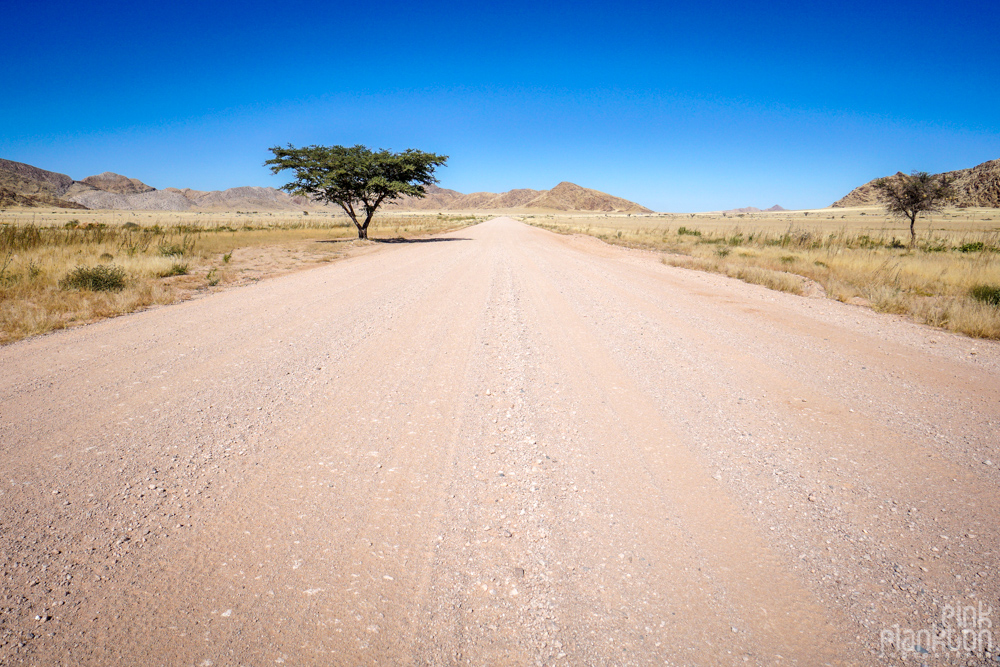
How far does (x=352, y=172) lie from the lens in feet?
86.4

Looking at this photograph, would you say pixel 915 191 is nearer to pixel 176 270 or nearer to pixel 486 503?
pixel 486 503

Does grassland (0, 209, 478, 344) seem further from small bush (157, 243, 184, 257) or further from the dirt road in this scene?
the dirt road

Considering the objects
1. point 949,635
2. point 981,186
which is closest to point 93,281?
point 949,635

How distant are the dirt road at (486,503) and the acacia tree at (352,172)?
76.4 feet

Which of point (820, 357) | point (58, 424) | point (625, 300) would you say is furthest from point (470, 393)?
point (625, 300)

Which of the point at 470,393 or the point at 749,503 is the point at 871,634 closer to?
the point at 749,503

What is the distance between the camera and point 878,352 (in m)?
5.73

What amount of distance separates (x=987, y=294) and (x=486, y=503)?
40.1 feet

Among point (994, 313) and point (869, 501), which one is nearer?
point (869, 501)

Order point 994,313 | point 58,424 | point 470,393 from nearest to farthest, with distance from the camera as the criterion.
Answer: point 58,424
point 470,393
point 994,313

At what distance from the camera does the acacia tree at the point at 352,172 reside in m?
26.2

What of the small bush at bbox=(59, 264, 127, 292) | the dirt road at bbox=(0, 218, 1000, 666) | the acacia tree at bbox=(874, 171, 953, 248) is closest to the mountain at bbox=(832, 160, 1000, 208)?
the acacia tree at bbox=(874, 171, 953, 248)

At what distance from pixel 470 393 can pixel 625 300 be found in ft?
18.1

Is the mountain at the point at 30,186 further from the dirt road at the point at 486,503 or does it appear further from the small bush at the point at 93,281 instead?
the dirt road at the point at 486,503
